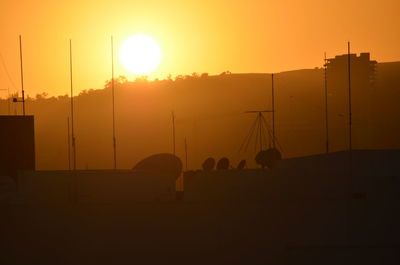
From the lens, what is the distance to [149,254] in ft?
75.7

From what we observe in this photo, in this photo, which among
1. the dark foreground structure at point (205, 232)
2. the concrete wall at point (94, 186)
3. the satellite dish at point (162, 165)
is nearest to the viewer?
the dark foreground structure at point (205, 232)

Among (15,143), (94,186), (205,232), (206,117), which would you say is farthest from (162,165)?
(206,117)

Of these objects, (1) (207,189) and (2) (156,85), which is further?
(2) (156,85)

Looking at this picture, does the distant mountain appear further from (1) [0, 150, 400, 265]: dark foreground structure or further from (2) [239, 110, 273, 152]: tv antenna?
(1) [0, 150, 400, 265]: dark foreground structure

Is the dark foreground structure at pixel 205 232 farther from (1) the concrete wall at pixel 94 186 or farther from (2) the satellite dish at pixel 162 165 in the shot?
(2) the satellite dish at pixel 162 165

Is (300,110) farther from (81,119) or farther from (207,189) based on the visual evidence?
(207,189)

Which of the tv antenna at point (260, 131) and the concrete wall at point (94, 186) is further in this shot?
the tv antenna at point (260, 131)

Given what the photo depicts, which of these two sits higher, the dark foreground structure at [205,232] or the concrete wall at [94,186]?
the concrete wall at [94,186]

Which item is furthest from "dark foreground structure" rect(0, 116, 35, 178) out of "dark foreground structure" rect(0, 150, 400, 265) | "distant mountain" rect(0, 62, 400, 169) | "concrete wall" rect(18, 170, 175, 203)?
"distant mountain" rect(0, 62, 400, 169)

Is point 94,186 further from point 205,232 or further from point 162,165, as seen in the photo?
point 205,232

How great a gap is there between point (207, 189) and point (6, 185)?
7071mm

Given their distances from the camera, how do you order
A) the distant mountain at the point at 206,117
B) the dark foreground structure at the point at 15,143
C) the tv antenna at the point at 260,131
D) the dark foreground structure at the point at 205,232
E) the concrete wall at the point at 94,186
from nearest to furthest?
1. the dark foreground structure at the point at 205,232
2. the concrete wall at the point at 94,186
3. the dark foreground structure at the point at 15,143
4. the tv antenna at the point at 260,131
5. the distant mountain at the point at 206,117

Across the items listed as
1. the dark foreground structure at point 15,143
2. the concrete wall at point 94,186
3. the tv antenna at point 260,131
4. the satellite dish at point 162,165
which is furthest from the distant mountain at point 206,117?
the concrete wall at point 94,186

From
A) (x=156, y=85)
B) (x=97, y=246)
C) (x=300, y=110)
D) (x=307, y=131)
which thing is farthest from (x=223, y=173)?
(x=156, y=85)
